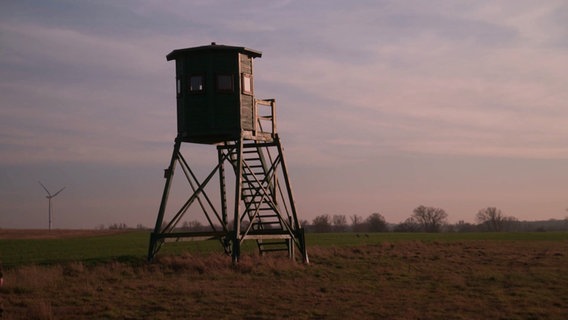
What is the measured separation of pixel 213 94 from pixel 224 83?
60 centimetres

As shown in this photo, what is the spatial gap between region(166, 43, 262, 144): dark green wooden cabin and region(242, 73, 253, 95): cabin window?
4 centimetres

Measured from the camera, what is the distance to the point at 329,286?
2055cm

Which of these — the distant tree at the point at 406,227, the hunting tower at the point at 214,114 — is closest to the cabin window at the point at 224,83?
the hunting tower at the point at 214,114

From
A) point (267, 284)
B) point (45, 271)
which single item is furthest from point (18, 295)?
point (267, 284)

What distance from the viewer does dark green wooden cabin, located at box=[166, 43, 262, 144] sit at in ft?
86.9

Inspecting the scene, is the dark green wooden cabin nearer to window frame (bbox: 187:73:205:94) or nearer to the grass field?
window frame (bbox: 187:73:205:94)

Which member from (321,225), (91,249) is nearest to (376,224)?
(321,225)

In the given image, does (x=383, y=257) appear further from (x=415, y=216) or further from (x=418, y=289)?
(x=415, y=216)

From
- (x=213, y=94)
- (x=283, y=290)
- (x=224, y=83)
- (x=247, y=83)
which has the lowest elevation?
(x=283, y=290)

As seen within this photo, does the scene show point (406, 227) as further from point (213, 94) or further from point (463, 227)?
point (213, 94)

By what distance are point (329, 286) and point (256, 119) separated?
9.23 meters

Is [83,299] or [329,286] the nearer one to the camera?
[83,299]

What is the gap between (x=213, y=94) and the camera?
26.5 m

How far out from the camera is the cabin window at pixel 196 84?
2662 cm
